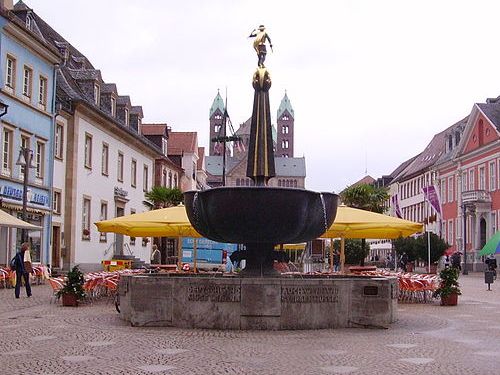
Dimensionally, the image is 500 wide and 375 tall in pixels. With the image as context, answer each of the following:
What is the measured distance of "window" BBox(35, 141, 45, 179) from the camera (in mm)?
33250

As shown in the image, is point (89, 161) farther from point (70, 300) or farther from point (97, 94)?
point (70, 300)

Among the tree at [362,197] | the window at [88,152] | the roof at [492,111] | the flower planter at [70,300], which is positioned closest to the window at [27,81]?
the window at [88,152]

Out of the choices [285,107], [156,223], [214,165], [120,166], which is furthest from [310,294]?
[285,107]

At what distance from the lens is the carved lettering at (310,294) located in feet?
42.0

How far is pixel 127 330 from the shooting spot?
12672 mm

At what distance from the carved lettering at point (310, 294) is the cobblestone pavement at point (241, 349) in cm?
57

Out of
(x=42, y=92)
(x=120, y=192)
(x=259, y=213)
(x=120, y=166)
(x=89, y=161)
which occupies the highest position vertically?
(x=42, y=92)

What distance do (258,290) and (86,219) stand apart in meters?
28.0

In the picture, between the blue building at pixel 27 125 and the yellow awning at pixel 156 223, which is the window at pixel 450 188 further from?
the yellow awning at pixel 156 223

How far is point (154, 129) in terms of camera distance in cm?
5772

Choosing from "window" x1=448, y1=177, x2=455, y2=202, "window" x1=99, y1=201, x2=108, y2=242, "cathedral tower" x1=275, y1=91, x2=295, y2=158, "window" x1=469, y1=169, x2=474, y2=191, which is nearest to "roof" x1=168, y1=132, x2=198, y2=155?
"window" x1=448, y1=177, x2=455, y2=202

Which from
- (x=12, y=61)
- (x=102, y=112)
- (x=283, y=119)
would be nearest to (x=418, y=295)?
(x=12, y=61)

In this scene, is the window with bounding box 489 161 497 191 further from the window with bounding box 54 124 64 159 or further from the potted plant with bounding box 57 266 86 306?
the potted plant with bounding box 57 266 86 306

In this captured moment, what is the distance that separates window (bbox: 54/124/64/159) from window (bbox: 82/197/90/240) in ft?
11.6
